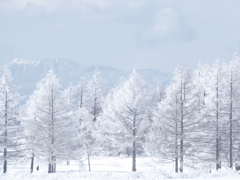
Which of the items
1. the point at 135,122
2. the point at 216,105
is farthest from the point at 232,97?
the point at 135,122

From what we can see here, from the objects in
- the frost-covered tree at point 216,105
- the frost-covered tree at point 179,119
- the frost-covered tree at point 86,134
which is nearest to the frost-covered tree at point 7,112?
the frost-covered tree at point 86,134

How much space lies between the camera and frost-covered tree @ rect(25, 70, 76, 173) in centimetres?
2872

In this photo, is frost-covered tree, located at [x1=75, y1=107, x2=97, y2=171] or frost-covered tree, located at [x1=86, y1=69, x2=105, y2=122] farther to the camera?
frost-covered tree, located at [x1=86, y1=69, x2=105, y2=122]

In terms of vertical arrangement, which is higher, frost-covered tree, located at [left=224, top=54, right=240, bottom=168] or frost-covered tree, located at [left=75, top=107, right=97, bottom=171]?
frost-covered tree, located at [left=224, top=54, right=240, bottom=168]

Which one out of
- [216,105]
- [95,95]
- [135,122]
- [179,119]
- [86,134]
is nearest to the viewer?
[179,119]

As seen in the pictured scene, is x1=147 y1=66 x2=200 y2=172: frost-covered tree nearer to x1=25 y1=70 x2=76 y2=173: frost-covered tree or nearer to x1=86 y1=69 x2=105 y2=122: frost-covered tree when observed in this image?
x1=25 y1=70 x2=76 y2=173: frost-covered tree

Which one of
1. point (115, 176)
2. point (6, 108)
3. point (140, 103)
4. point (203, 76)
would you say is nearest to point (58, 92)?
point (6, 108)

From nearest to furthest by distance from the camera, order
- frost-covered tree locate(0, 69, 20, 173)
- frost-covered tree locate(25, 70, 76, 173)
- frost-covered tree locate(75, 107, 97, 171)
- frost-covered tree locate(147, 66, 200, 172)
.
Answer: frost-covered tree locate(147, 66, 200, 172) → frost-covered tree locate(25, 70, 76, 173) → frost-covered tree locate(0, 69, 20, 173) → frost-covered tree locate(75, 107, 97, 171)

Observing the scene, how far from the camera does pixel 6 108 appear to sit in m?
29.6

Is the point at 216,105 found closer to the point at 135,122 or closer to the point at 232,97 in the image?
the point at 232,97

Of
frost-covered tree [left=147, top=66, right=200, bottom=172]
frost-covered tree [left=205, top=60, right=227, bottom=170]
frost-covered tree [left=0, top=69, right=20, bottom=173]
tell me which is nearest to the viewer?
frost-covered tree [left=147, top=66, right=200, bottom=172]

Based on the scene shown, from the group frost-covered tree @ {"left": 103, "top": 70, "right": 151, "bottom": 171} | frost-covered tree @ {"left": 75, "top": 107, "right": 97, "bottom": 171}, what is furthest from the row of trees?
frost-covered tree @ {"left": 75, "top": 107, "right": 97, "bottom": 171}

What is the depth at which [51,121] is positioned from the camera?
28.9 m

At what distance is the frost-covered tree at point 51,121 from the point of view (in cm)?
2872
